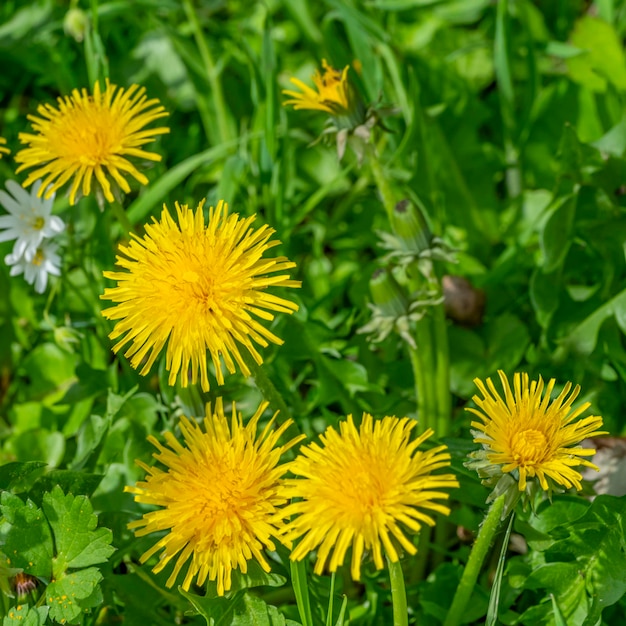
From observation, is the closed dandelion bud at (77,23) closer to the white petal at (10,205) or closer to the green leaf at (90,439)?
the white petal at (10,205)

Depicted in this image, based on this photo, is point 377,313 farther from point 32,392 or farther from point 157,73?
point 157,73

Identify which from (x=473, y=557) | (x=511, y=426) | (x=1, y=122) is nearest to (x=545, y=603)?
(x=473, y=557)

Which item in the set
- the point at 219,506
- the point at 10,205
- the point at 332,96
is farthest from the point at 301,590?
the point at 10,205

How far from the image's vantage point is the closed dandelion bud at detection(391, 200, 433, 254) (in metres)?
Answer: 1.69

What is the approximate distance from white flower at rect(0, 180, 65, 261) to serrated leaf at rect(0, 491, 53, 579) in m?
0.71

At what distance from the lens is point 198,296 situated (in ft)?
4.40

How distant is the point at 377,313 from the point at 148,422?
539 mm

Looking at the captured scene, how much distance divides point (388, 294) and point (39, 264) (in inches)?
33.6

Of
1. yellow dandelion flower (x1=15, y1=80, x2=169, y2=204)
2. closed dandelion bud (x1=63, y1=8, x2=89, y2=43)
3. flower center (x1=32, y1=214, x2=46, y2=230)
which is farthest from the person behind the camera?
closed dandelion bud (x1=63, y1=8, x2=89, y2=43)

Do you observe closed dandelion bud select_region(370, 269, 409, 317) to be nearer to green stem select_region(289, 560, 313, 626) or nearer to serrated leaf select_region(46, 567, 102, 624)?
green stem select_region(289, 560, 313, 626)

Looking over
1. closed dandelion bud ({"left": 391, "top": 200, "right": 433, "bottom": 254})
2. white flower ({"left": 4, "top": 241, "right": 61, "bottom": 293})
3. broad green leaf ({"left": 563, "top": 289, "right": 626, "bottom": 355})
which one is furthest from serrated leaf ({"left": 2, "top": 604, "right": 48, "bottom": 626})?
broad green leaf ({"left": 563, "top": 289, "right": 626, "bottom": 355})

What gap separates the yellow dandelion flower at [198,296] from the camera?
4.32 ft

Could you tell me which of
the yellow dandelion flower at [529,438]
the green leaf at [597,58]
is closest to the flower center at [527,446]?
the yellow dandelion flower at [529,438]

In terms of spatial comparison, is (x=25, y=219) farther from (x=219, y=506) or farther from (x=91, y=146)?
(x=219, y=506)
